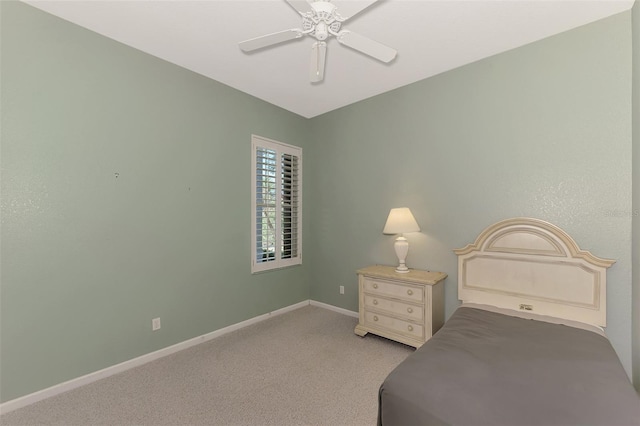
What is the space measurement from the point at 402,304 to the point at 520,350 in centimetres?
129

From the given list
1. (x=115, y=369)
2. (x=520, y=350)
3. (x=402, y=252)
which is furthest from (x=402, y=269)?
(x=115, y=369)

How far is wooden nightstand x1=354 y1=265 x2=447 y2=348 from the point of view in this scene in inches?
105

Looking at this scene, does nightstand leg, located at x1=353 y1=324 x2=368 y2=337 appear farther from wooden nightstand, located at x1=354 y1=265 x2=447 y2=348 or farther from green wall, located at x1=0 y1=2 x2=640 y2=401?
green wall, located at x1=0 y1=2 x2=640 y2=401

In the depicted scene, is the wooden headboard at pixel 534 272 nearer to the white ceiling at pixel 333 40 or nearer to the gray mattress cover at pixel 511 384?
the gray mattress cover at pixel 511 384

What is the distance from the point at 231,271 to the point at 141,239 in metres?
1.00

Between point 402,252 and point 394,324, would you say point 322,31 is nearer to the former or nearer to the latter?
point 402,252

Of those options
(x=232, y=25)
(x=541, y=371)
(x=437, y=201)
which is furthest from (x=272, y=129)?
(x=541, y=371)

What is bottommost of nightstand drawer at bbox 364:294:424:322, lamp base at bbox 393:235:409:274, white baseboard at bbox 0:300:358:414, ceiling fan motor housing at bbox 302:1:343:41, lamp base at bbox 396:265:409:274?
white baseboard at bbox 0:300:358:414

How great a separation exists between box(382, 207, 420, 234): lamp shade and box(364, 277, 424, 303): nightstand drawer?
54 centimetres

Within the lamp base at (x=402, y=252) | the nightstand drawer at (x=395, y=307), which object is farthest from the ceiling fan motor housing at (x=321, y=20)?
the nightstand drawer at (x=395, y=307)

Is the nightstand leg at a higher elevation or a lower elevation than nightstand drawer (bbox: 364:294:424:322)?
lower

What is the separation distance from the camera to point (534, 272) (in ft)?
7.64

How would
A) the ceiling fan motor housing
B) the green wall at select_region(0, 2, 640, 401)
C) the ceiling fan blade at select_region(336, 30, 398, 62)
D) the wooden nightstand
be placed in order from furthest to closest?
1. the wooden nightstand
2. the green wall at select_region(0, 2, 640, 401)
3. the ceiling fan blade at select_region(336, 30, 398, 62)
4. the ceiling fan motor housing

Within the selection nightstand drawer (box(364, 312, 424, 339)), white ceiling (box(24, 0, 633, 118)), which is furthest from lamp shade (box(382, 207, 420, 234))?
white ceiling (box(24, 0, 633, 118))
